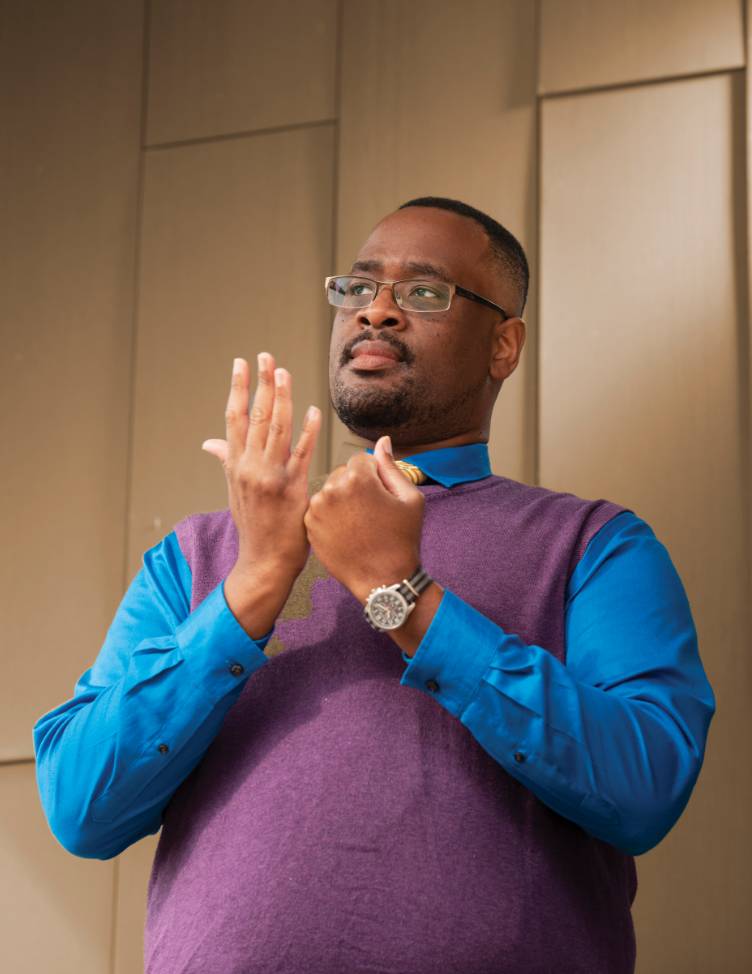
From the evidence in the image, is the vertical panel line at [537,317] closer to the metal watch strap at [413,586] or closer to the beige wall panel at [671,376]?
the beige wall panel at [671,376]

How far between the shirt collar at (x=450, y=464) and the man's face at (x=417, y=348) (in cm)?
5

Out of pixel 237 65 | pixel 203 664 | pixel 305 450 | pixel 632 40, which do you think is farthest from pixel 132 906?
pixel 632 40

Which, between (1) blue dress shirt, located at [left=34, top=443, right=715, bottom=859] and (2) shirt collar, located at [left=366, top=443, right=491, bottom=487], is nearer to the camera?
(1) blue dress shirt, located at [left=34, top=443, right=715, bottom=859]

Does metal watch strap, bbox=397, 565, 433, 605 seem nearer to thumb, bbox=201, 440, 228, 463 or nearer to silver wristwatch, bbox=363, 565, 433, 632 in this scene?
silver wristwatch, bbox=363, 565, 433, 632

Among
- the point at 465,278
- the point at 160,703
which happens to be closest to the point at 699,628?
the point at 465,278

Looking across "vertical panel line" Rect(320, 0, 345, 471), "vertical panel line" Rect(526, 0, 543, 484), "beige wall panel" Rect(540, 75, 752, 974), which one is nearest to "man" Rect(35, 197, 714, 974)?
"beige wall panel" Rect(540, 75, 752, 974)

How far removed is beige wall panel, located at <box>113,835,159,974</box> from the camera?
236 centimetres

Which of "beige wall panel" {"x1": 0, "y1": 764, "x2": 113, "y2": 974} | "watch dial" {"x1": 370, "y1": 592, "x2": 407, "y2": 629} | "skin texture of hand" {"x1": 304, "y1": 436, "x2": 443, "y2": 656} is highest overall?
"skin texture of hand" {"x1": 304, "y1": 436, "x2": 443, "y2": 656}

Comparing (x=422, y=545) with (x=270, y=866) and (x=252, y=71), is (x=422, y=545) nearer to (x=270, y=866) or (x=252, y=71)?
(x=270, y=866)

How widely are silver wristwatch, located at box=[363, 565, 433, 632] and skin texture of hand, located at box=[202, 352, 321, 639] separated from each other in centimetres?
12

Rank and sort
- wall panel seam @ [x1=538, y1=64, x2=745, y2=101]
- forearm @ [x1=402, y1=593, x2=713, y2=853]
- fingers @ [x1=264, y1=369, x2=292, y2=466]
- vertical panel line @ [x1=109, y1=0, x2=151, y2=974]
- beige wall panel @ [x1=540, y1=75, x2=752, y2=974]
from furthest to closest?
vertical panel line @ [x1=109, y1=0, x2=151, y2=974] → wall panel seam @ [x1=538, y1=64, x2=745, y2=101] → beige wall panel @ [x1=540, y1=75, x2=752, y2=974] → fingers @ [x1=264, y1=369, x2=292, y2=466] → forearm @ [x1=402, y1=593, x2=713, y2=853]

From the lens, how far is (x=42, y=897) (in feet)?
8.00

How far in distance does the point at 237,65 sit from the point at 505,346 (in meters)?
1.19

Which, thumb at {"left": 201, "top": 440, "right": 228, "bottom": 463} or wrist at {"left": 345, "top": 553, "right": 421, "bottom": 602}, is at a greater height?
thumb at {"left": 201, "top": 440, "right": 228, "bottom": 463}
